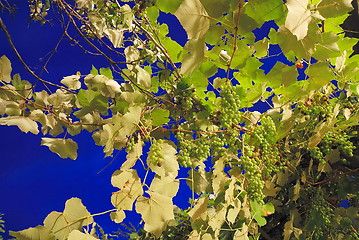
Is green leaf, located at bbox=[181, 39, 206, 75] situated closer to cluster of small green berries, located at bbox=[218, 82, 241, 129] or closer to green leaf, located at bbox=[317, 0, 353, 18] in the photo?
cluster of small green berries, located at bbox=[218, 82, 241, 129]

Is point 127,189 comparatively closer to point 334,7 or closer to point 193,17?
point 193,17

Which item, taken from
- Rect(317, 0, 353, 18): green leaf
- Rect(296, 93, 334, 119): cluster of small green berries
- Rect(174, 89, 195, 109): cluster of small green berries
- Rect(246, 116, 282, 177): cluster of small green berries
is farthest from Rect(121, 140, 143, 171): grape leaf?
Rect(296, 93, 334, 119): cluster of small green berries

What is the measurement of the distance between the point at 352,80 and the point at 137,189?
3.27ft

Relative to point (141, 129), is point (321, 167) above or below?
below

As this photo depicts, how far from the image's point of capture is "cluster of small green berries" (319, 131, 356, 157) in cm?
122

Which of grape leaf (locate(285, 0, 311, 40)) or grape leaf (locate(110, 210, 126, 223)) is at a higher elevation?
grape leaf (locate(285, 0, 311, 40))

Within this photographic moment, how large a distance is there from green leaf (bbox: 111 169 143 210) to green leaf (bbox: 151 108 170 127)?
20 centimetres

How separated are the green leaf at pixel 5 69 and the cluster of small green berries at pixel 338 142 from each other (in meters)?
1.20

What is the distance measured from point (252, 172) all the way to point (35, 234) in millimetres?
615

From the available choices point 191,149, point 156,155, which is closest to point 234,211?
point 191,149

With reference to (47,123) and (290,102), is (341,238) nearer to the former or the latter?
(290,102)

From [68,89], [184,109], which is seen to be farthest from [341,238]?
[68,89]

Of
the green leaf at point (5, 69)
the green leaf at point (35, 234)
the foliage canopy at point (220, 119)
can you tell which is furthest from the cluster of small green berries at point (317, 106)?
the green leaf at point (5, 69)

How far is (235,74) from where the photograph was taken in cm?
105
